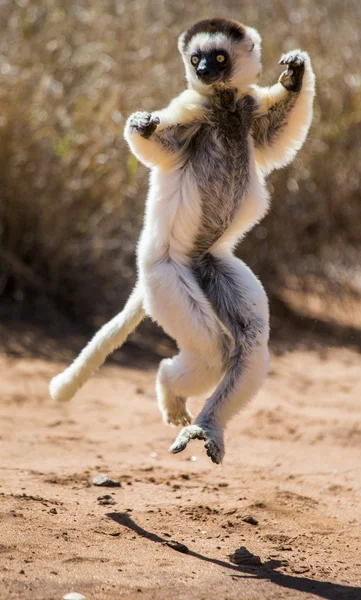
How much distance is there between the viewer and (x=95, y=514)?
4.43 m

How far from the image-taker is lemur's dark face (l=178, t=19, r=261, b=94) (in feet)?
14.0

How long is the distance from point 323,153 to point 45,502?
610 cm

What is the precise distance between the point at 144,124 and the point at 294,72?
89cm

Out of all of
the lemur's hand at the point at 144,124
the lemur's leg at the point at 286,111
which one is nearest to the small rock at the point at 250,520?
the lemur's leg at the point at 286,111

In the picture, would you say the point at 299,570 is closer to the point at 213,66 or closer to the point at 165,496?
the point at 165,496

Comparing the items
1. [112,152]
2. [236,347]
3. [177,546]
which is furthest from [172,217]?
[112,152]

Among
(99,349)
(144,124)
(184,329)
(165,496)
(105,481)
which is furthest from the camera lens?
(105,481)

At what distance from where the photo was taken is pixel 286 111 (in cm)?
443

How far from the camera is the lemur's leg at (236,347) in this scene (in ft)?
13.2

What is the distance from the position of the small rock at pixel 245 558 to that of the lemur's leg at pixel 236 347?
1.59 ft

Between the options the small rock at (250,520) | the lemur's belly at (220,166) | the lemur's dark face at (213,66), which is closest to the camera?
the lemur's dark face at (213,66)

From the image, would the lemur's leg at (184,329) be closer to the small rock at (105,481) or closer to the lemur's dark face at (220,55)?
the small rock at (105,481)

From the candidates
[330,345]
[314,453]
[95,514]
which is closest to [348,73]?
[330,345]

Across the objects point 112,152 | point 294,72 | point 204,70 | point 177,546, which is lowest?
point 177,546
